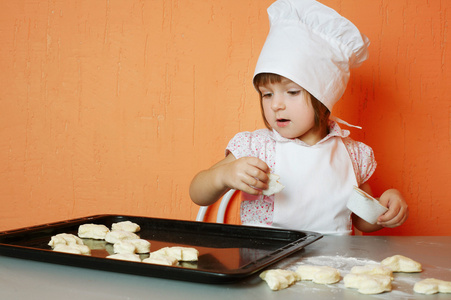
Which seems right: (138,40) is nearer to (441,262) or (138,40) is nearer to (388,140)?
(388,140)

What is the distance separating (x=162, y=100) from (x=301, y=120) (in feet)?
1.98

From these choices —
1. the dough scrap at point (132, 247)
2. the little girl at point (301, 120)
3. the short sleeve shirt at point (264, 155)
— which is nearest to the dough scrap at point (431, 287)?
the dough scrap at point (132, 247)

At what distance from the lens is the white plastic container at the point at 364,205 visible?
0.96 m

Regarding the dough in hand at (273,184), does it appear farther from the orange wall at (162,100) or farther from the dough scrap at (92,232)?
the orange wall at (162,100)

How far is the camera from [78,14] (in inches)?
67.2

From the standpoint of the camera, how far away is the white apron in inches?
49.4

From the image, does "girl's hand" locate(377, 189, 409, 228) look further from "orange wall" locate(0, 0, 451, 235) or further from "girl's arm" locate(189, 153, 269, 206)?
"orange wall" locate(0, 0, 451, 235)

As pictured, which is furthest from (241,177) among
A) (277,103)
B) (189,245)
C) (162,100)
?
(162,100)

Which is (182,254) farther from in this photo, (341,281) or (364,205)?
(364,205)

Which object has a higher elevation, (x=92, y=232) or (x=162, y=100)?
(x=162, y=100)

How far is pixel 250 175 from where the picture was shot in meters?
0.99

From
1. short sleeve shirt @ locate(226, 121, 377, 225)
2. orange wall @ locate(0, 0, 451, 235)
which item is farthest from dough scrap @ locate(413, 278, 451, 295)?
orange wall @ locate(0, 0, 451, 235)

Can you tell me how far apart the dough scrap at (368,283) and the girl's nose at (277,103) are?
663 mm

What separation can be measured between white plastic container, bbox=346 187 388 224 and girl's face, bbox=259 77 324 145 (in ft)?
1.13
